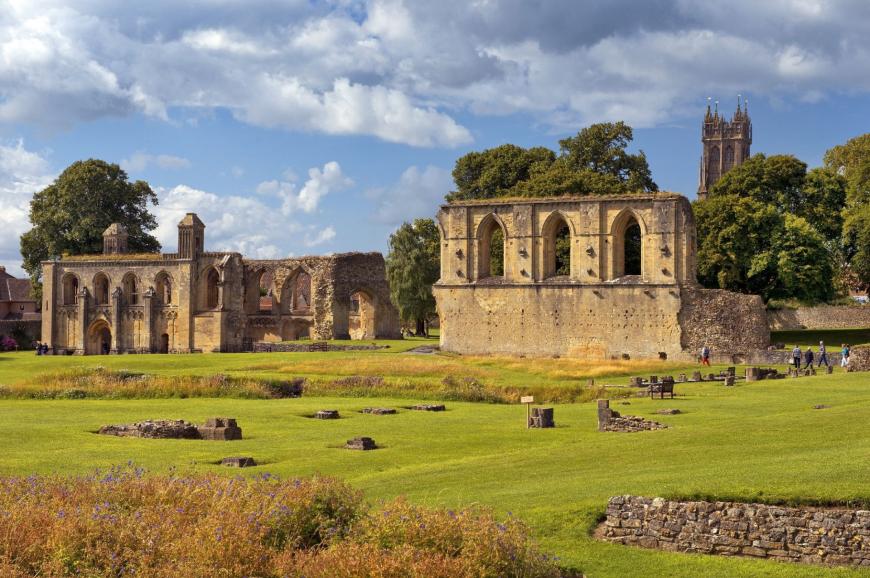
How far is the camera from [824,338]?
216 ft

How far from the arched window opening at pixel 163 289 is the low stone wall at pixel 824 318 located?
45574 millimetres

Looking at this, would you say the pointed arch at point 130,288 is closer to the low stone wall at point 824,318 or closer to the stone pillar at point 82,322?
the stone pillar at point 82,322

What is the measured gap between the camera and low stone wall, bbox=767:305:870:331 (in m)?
80.6

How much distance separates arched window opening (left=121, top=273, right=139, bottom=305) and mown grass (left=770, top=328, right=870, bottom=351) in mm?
43421

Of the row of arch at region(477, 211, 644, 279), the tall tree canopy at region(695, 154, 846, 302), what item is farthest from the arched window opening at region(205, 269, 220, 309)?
the tall tree canopy at region(695, 154, 846, 302)

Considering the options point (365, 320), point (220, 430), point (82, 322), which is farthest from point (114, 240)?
point (220, 430)

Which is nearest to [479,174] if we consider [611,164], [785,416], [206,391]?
[611,164]

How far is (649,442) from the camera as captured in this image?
71.6ft

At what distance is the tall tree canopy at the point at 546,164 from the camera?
250 feet

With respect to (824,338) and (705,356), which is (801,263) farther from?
(705,356)

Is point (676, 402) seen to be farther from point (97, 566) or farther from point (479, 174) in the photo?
point (479, 174)

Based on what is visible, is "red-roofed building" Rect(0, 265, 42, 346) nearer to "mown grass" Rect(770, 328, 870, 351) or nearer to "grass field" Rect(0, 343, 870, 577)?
"mown grass" Rect(770, 328, 870, 351)

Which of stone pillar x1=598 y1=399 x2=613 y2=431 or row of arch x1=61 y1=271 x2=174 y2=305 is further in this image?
row of arch x1=61 y1=271 x2=174 y2=305

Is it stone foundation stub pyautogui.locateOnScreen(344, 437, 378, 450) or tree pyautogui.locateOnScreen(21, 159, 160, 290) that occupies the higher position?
tree pyautogui.locateOnScreen(21, 159, 160, 290)
